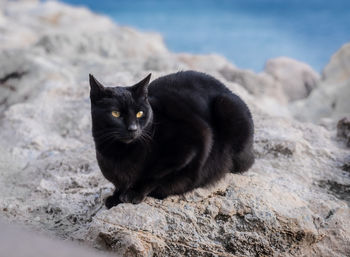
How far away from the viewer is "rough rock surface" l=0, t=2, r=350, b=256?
1729 millimetres

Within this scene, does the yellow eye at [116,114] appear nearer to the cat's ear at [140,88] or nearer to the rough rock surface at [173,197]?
the cat's ear at [140,88]

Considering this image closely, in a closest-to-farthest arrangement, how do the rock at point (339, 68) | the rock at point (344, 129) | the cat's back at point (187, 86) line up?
the cat's back at point (187, 86) < the rock at point (344, 129) < the rock at point (339, 68)

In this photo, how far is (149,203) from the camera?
184cm

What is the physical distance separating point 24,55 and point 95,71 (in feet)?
2.66

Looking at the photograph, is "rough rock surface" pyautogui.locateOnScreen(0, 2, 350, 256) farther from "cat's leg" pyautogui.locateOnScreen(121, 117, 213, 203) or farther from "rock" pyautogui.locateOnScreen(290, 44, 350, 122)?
"rock" pyautogui.locateOnScreen(290, 44, 350, 122)

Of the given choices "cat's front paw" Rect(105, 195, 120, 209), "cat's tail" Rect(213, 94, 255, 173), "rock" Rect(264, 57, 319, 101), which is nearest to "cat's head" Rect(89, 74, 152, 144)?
"cat's front paw" Rect(105, 195, 120, 209)

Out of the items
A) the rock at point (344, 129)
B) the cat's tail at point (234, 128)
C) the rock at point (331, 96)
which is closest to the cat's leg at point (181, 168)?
the cat's tail at point (234, 128)

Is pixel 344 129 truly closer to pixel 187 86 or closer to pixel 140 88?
pixel 187 86

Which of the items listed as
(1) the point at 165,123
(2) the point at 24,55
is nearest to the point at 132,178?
(1) the point at 165,123

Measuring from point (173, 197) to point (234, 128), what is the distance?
0.48 meters

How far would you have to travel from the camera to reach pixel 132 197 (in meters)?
1.83

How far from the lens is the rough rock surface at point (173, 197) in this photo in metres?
1.73

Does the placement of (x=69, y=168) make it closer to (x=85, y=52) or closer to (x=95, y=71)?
(x=95, y=71)

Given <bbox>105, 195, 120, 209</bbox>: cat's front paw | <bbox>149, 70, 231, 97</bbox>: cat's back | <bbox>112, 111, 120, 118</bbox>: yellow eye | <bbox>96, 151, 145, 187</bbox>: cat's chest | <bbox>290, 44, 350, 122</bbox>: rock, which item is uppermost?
<bbox>149, 70, 231, 97</bbox>: cat's back
